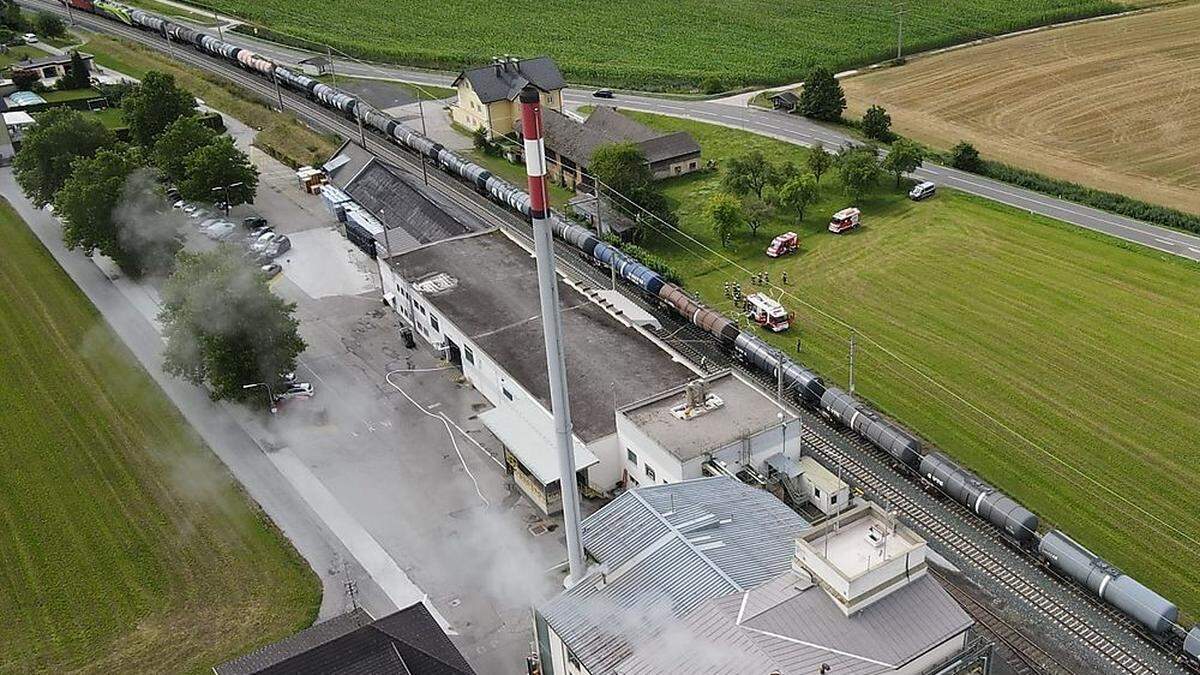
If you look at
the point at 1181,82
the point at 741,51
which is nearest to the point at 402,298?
the point at 741,51

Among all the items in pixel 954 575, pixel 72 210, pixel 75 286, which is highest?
pixel 72 210

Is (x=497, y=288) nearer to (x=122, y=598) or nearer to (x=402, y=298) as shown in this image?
(x=402, y=298)

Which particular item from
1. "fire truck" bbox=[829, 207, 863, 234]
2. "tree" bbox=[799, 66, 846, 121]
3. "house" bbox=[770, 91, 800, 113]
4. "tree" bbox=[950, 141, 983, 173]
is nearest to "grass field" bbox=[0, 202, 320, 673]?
"fire truck" bbox=[829, 207, 863, 234]

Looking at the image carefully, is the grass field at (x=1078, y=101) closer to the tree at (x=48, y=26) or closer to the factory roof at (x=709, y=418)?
the factory roof at (x=709, y=418)

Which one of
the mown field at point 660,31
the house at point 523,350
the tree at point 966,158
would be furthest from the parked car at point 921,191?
the mown field at point 660,31

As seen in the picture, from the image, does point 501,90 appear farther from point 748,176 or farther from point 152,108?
point 152,108

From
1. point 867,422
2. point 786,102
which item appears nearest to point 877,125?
point 786,102

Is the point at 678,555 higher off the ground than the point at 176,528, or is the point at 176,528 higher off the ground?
the point at 678,555
